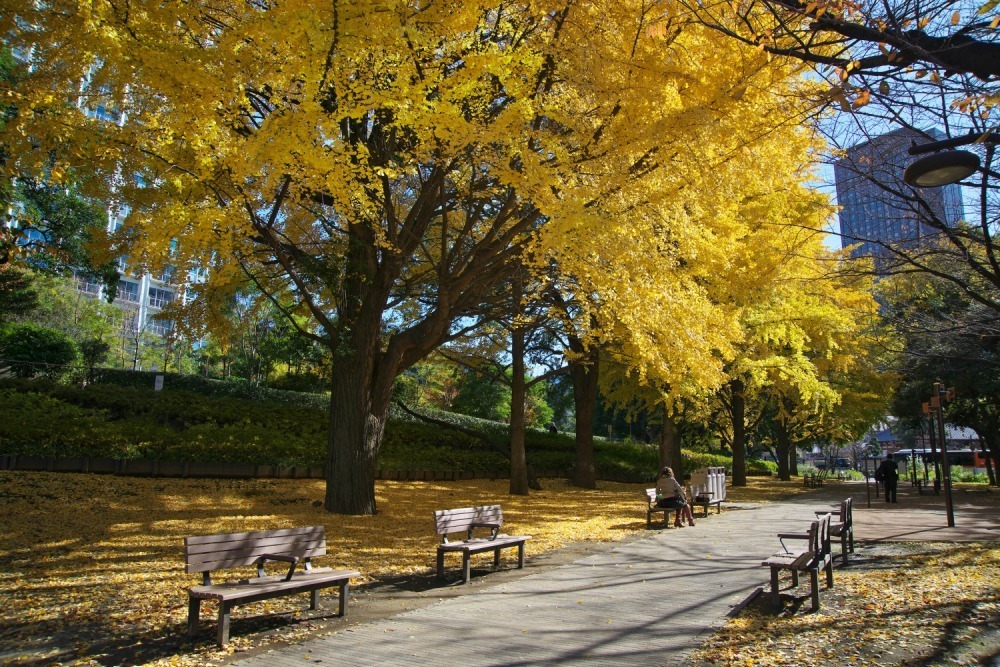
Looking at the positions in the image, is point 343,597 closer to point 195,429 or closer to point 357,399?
point 357,399

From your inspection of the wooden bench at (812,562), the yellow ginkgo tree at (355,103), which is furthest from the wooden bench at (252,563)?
the yellow ginkgo tree at (355,103)

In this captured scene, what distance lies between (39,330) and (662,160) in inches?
786

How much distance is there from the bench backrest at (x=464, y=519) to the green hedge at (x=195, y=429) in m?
7.98

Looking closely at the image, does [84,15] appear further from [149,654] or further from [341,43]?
[149,654]

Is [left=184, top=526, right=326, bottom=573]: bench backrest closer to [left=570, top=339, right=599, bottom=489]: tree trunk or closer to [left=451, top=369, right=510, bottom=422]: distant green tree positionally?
[left=570, top=339, right=599, bottom=489]: tree trunk

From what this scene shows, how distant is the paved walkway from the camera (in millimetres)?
4332

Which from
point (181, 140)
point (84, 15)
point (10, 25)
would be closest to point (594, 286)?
point (181, 140)

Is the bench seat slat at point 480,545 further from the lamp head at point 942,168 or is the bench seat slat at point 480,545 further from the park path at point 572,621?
the lamp head at point 942,168

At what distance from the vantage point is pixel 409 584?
22.2ft

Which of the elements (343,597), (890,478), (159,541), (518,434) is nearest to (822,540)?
(343,597)

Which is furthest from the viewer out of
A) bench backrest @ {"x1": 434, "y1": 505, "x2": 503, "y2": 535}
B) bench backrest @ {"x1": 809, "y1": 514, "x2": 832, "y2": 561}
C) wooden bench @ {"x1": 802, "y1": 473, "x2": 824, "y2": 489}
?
wooden bench @ {"x1": 802, "y1": 473, "x2": 824, "y2": 489}

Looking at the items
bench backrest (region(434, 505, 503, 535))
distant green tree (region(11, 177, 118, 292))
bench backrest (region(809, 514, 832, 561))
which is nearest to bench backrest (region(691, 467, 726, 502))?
bench backrest (region(434, 505, 503, 535))

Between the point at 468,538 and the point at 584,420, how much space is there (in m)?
12.4

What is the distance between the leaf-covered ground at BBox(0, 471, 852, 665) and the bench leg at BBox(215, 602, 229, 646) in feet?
0.24
